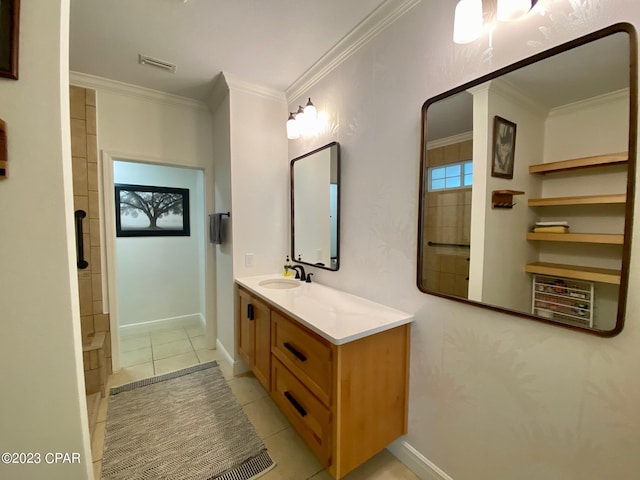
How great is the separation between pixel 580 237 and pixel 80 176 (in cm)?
319

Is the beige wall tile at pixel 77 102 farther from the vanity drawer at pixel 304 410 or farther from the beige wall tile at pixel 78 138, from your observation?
the vanity drawer at pixel 304 410

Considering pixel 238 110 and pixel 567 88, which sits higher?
pixel 238 110

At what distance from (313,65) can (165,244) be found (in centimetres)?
269

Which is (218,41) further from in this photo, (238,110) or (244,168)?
(244,168)

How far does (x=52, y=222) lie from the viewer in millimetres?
640

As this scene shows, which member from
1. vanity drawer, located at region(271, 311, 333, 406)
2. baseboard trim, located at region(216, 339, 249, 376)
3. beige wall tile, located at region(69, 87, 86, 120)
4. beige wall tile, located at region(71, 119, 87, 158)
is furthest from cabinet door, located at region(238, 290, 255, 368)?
beige wall tile, located at region(69, 87, 86, 120)

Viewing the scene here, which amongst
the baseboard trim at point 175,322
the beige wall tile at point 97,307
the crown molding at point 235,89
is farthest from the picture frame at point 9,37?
the baseboard trim at point 175,322

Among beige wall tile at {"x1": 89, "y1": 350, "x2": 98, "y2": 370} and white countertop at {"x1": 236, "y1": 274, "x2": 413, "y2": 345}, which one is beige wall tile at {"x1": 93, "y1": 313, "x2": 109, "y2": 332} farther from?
white countertop at {"x1": 236, "y1": 274, "x2": 413, "y2": 345}

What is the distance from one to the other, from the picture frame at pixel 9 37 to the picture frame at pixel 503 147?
153cm

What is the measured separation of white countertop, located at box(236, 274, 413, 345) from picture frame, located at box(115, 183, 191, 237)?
6.23ft

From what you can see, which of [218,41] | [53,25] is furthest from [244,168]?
[53,25]

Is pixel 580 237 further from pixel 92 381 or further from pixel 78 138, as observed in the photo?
pixel 78 138

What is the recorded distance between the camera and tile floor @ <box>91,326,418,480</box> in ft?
4.72

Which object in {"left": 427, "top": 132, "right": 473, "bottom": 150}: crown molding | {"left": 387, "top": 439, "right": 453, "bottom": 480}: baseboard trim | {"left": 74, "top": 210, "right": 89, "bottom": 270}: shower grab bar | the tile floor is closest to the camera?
{"left": 427, "top": 132, "right": 473, "bottom": 150}: crown molding
